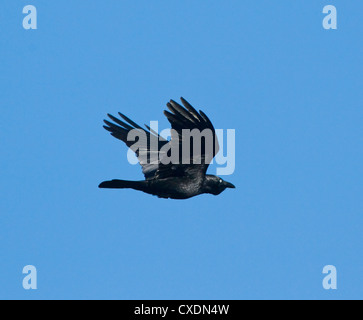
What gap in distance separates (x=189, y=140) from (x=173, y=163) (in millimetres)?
856

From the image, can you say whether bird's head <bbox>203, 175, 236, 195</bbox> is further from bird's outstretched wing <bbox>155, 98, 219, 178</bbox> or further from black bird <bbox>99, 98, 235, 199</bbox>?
bird's outstretched wing <bbox>155, 98, 219, 178</bbox>

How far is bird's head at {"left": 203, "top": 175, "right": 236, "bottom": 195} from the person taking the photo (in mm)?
22281

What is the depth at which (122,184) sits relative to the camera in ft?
71.2

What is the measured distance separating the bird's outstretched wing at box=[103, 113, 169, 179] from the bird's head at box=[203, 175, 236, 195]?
3.91 feet

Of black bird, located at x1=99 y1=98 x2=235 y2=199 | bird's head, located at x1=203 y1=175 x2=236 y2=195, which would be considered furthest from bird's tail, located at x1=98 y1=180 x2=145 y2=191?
bird's head, located at x1=203 y1=175 x2=236 y2=195

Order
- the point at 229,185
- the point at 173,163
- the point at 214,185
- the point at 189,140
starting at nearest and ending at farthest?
the point at 189,140 < the point at 173,163 < the point at 214,185 < the point at 229,185

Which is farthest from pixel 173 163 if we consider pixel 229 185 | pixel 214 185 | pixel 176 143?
pixel 229 185

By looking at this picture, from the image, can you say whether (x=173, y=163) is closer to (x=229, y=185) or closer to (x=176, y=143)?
(x=176, y=143)

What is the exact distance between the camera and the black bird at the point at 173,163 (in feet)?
67.7
